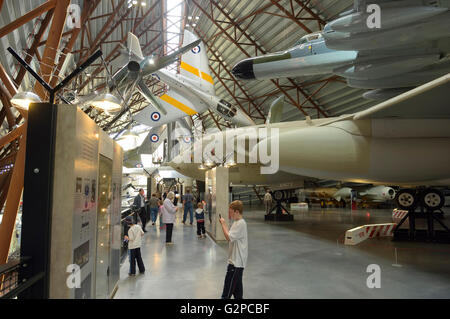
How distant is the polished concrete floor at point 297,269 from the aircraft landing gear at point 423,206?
0.49 metres

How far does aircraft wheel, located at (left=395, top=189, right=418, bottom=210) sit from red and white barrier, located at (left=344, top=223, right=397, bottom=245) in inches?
31.6

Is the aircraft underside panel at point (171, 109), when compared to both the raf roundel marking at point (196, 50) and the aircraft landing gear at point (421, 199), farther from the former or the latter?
the aircraft landing gear at point (421, 199)

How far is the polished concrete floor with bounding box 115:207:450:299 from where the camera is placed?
460 cm

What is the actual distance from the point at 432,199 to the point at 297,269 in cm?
578

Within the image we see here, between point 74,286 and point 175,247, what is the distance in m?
5.89

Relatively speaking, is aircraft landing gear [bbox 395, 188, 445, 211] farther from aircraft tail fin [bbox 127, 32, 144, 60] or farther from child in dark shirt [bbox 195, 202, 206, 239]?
aircraft tail fin [bbox 127, 32, 144, 60]

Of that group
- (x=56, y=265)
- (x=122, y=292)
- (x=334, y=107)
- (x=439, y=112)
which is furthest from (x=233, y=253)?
(x=334, y=107)

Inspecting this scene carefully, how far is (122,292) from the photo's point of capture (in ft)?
14.9

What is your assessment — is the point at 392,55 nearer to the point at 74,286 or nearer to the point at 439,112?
the point at 439,112

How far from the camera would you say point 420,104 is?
6.49m

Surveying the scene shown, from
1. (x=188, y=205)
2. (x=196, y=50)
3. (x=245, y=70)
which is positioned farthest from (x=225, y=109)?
(x=188, y=205)

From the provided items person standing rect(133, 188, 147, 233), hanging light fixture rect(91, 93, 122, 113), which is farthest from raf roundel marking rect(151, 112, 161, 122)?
hanging light fixture rect(91, 93, 122, 113)

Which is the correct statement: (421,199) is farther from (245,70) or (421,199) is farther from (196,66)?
(196,66)

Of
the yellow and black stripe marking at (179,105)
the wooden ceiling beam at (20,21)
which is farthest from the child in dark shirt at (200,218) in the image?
the yellow and black stripe marking at (179,105)
